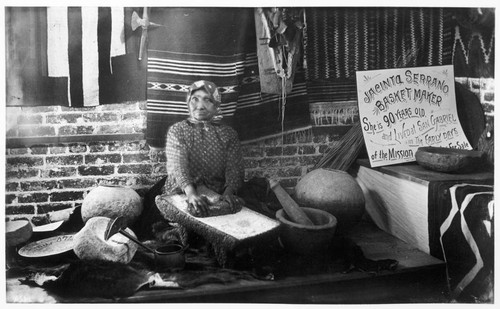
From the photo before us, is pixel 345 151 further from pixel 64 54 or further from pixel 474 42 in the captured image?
pixel 64 54

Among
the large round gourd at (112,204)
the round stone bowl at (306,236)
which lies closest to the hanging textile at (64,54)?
the large round gourd at (112,204)

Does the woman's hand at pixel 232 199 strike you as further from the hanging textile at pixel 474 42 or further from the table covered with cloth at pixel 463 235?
the hanging textile at pixel 474 42

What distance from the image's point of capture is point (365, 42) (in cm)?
342

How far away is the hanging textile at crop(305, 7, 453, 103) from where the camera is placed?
131 inches

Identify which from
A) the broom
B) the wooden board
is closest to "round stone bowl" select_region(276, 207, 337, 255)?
the wooden board

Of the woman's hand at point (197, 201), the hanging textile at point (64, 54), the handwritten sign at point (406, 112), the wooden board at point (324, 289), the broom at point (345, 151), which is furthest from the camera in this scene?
the broom at point (345, 151)

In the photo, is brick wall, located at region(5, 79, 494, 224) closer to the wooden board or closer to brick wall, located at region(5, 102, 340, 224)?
brick wall, located at region(5, 102, 340, 224)

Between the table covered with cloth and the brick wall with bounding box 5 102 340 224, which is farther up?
the brick wall with bounding box 5 102 340 224

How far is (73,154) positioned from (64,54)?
724 mm

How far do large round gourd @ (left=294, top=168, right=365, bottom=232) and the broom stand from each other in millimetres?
264

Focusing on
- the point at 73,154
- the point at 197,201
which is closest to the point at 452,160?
the point at 197,201

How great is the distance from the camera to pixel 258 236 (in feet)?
9.07

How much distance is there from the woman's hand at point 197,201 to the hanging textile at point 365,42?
1.23m

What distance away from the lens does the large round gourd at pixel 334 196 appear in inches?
126
